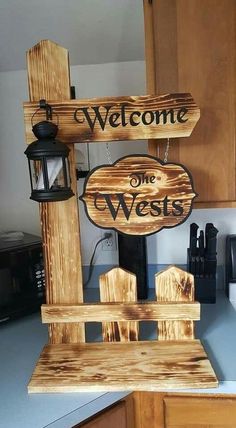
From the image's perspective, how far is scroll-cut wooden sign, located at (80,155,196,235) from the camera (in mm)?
993

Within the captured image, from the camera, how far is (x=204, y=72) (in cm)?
104

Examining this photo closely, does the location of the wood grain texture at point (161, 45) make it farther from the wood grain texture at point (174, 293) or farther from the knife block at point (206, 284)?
the knife block at point (206, 284)

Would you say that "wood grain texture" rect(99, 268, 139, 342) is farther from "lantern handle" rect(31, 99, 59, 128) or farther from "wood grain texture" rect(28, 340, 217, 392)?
"lantern handle" rect(31, 99, 59, 128)

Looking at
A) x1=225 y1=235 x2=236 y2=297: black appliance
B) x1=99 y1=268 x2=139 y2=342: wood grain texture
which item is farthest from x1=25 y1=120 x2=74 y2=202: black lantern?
x1=225 y1=235 x2=236 y2=297: black appliance

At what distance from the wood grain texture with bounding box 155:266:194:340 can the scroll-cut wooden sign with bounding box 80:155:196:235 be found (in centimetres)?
14

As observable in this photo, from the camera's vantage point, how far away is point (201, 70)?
1035 millimetres

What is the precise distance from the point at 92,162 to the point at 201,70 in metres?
0.62

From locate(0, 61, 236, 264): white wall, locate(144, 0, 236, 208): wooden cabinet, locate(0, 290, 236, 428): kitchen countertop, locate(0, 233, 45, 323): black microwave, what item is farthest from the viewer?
locate(0, 61, 236, 264): white wall

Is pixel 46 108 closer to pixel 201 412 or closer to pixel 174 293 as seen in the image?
pixel 174 293

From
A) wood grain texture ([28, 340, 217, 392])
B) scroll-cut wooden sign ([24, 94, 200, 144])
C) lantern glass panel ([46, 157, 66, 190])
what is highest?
scroll-cut wooden sign ([24, 94, 200, 144])

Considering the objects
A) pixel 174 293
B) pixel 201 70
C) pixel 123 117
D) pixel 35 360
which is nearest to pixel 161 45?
pixel 201 70

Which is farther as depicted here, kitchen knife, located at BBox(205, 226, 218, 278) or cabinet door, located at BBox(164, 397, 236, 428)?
kitchen knife, located at BBox(205, 226, 218, 278)

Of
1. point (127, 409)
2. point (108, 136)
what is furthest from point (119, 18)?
point (127, 409)

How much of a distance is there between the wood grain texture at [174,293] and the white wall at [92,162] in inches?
19.5
